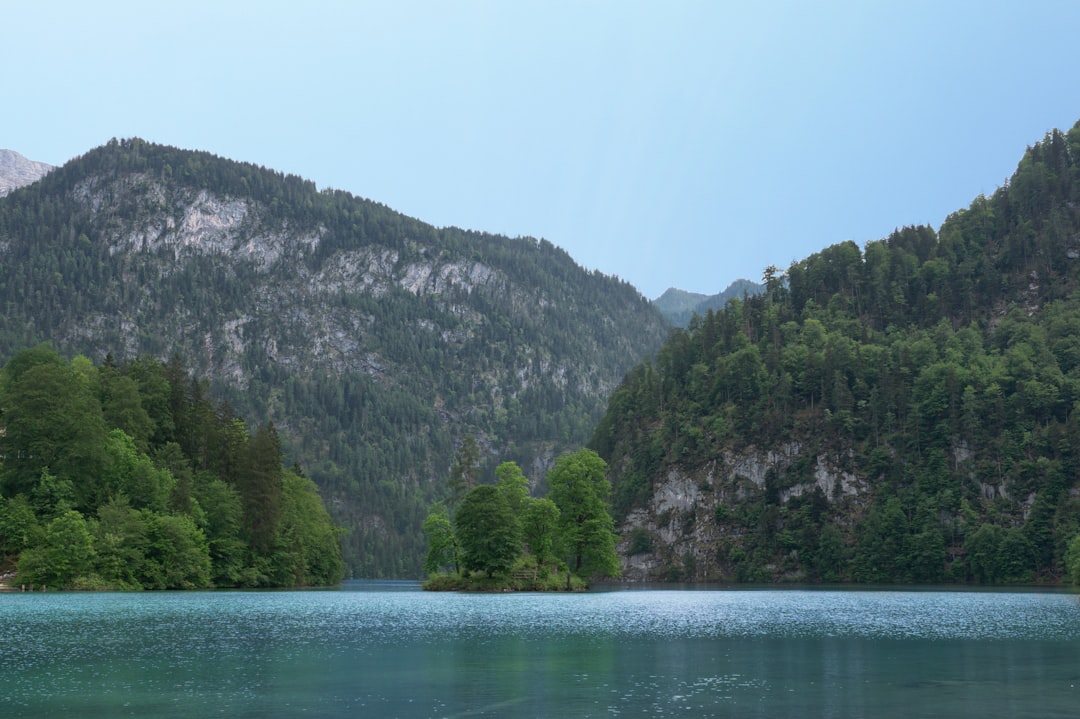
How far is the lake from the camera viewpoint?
33531 mm

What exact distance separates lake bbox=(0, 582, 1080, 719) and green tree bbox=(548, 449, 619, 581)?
178 feet

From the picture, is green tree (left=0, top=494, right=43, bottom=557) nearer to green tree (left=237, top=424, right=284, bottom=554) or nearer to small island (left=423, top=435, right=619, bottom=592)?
green tree (left=237, top=424, right=284, bottom=554)

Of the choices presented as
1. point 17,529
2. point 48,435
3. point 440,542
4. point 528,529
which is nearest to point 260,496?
point 440,542

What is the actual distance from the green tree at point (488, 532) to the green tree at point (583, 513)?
9.07 meters

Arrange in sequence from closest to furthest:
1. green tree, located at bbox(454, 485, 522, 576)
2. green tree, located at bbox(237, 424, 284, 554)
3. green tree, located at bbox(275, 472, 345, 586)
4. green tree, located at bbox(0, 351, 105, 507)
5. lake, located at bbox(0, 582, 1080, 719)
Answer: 1. lake, located at bbox(0, 582, 1080, 719)
2. green tree, located at bbox(0, 351, 105, 507)
3. green tree, located at bbox(454, 485, 522, 576)
4. green tree, located at bbox(237, 424, 284, 554)
5. green tree, located at bbox(275, 472, 345, 586)

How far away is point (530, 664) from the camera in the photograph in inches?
1780

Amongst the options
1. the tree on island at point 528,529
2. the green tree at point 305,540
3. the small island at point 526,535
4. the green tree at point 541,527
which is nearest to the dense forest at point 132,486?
the green tree at point 305,540

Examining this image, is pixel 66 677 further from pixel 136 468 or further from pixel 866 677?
pixel 136 468

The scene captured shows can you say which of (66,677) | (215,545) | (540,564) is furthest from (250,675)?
(215,545)

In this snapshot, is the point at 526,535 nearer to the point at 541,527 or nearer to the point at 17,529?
the point at 541,527

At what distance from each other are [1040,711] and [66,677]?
109 ft

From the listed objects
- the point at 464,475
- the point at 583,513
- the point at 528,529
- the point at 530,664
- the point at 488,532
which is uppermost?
the point at 464,475

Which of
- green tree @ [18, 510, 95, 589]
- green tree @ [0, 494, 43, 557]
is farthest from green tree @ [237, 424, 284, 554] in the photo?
green tree @ [0, 494, 43, 557]

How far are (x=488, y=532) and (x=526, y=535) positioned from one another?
6393mm
